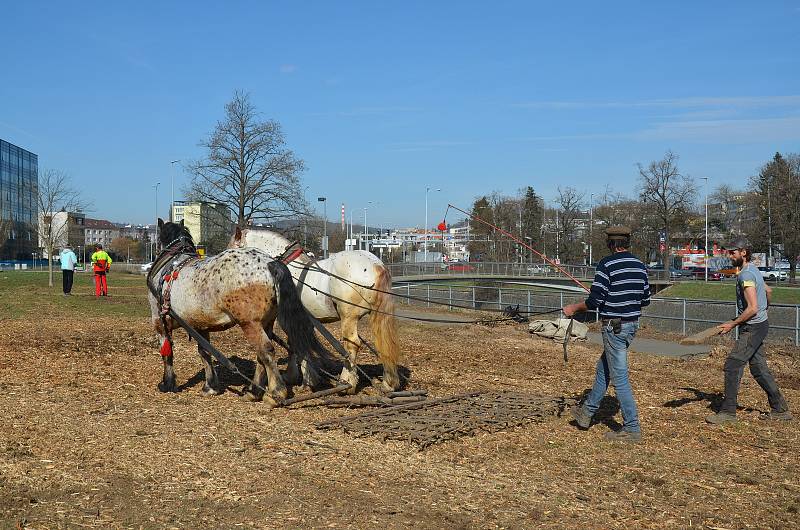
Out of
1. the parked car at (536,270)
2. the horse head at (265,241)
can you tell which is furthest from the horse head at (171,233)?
the parked car at (536,270)

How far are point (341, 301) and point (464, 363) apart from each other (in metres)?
4.19

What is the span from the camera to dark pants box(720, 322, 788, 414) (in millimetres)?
8180

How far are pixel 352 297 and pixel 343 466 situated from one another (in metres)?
3.28

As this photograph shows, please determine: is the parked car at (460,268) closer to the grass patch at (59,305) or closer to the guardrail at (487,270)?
the guardrail at (487,270)

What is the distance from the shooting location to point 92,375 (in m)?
9.92

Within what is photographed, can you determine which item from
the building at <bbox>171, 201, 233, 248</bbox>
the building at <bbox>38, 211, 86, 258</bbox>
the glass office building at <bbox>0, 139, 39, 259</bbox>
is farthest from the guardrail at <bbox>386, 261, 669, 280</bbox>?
the glass office building at <bbox>0, 139, 39, 259</bbox>

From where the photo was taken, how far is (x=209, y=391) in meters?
9.05

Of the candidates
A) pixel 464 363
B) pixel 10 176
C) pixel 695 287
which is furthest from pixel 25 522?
pixel 10 176

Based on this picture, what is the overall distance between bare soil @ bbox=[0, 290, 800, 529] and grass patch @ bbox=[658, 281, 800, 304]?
31955 millimetres

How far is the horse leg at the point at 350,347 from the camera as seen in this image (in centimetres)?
904

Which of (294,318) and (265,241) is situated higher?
(265,241)

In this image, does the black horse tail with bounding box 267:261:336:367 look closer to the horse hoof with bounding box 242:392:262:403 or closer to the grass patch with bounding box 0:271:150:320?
the horse hoof with bounding box 242:392:262:403

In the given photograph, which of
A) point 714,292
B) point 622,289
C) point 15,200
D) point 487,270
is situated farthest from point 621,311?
point 15,200

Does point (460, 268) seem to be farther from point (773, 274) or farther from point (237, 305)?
point (237, 305)
